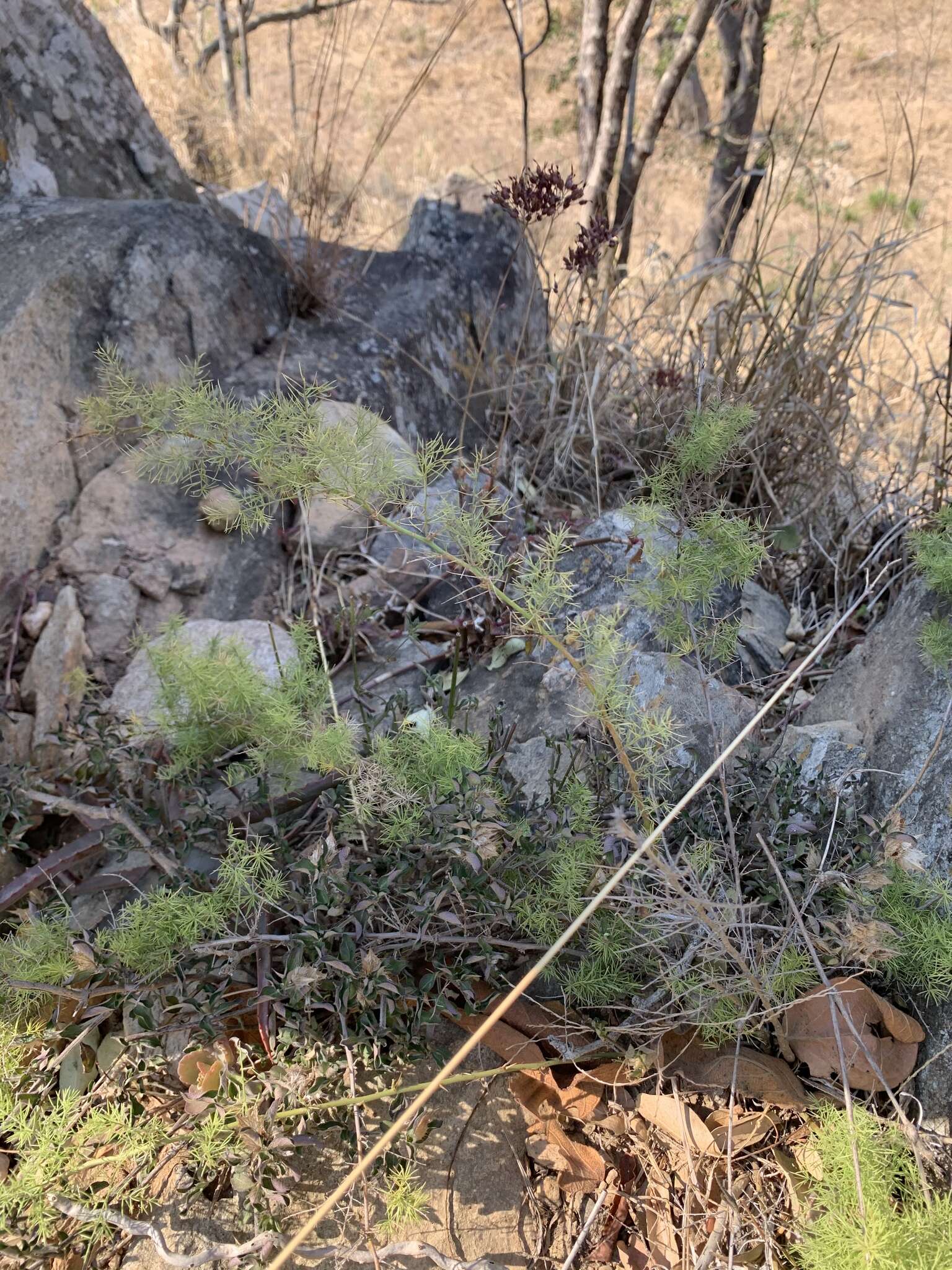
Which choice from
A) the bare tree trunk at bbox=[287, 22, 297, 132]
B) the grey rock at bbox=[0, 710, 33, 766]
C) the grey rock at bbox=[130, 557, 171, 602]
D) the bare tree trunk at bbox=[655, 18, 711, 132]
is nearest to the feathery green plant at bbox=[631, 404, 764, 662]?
the grey rock at bbox=[130, 557, 171, 602]

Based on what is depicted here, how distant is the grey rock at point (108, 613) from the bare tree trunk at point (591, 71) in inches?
98.1

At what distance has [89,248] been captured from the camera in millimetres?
2307

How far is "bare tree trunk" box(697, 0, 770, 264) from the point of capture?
4660mm

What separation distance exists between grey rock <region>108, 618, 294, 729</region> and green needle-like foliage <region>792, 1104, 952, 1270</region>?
51.1 inches

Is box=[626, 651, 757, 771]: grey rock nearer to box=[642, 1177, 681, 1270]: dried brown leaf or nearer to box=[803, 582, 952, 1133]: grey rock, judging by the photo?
box=[803, 582, 952, 1133]: grey rock

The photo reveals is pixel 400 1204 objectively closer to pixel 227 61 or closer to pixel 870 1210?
pixel 870 1210

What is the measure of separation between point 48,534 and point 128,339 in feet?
1.78

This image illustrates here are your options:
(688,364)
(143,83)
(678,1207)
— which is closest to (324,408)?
(688,364)

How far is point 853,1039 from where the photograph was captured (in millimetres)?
1316

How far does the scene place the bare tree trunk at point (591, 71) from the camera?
3396mm

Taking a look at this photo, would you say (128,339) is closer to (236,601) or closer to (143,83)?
(236,601)

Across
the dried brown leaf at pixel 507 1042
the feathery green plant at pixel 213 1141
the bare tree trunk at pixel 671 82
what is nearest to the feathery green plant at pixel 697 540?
the dried brown leaf at pixel 507 1042

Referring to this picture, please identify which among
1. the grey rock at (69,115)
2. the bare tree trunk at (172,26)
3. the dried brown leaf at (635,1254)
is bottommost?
Answer: the dried brown leaf at (635,1254)

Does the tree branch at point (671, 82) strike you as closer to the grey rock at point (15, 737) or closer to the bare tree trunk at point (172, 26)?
the grey rock at point (15, 737)
